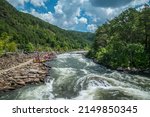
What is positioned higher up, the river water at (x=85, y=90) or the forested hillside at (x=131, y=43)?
the forested hillside at (x=131, y=43)

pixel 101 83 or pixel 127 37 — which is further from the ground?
pixel 127 37

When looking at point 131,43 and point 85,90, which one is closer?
point 85,90

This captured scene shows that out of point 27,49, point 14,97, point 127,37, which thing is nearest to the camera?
point 14,97

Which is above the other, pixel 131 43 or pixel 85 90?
pixel 131 43

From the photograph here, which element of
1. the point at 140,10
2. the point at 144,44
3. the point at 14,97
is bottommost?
the point at 14,97

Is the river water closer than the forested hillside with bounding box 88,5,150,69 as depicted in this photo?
Yes

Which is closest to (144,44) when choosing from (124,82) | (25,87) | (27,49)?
(124,82)

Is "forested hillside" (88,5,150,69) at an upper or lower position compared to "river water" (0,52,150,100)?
upper

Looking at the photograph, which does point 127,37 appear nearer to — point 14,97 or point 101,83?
point 101,83

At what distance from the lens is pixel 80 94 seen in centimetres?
3506

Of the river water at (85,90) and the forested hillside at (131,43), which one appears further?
the forested hillside at (131,43)

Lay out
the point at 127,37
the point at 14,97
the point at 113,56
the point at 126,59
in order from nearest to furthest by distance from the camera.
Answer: the point at 14,97 < the point at 126,59 < the point at 113,56 < the point at 127,37

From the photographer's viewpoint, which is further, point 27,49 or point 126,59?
point 27,49

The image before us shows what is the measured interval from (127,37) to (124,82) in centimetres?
3261
